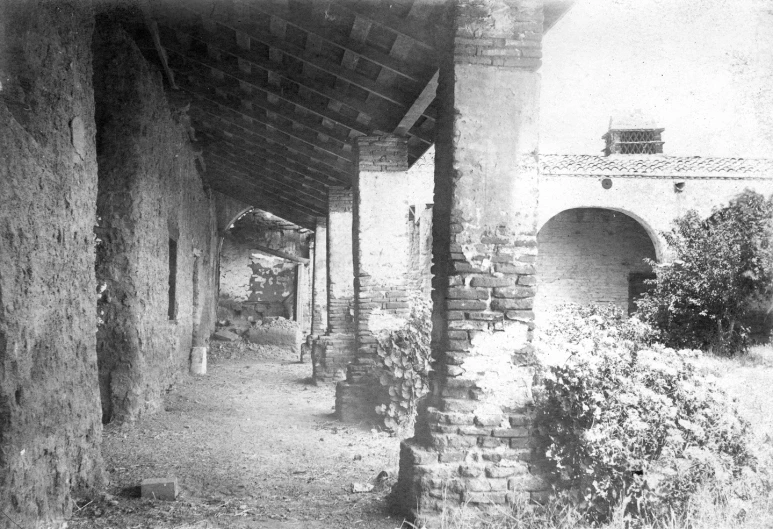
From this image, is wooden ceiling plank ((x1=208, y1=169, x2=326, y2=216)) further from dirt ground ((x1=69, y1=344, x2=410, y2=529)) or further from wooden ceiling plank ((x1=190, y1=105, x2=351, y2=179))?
dirt ground ((x1=69, y1=344, x2=410, y2=529))

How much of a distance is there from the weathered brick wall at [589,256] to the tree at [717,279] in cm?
726

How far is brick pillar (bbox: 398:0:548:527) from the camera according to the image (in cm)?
418

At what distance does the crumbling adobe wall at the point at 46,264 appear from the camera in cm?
328

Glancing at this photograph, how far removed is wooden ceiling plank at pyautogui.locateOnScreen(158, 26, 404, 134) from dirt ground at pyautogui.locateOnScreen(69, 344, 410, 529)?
3.59m

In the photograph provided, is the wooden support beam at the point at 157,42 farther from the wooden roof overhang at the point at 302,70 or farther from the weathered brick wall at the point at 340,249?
the weathered brick wall at the point at 340,249

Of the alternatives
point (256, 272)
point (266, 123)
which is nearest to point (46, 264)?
point (266, 123)

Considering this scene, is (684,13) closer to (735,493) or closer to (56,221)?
(735,493)

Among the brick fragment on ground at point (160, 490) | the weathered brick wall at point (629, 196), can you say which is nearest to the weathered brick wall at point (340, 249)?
the brick fragment on ground at point (160, 490)

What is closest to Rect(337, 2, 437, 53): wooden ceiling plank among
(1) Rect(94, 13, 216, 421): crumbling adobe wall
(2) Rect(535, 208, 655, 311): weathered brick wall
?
(1) Rect(94, 13, 216, 421): crumbling adobe wall

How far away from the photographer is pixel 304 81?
23.0ft

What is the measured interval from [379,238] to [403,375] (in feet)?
7.08

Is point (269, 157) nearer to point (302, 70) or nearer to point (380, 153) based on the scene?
point (380, 153)

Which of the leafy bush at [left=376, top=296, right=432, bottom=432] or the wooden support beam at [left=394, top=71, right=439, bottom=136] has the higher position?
the wooden support beam at [left=394, top=71, right=439, bottom=136]

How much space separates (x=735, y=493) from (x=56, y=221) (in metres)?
4.41
